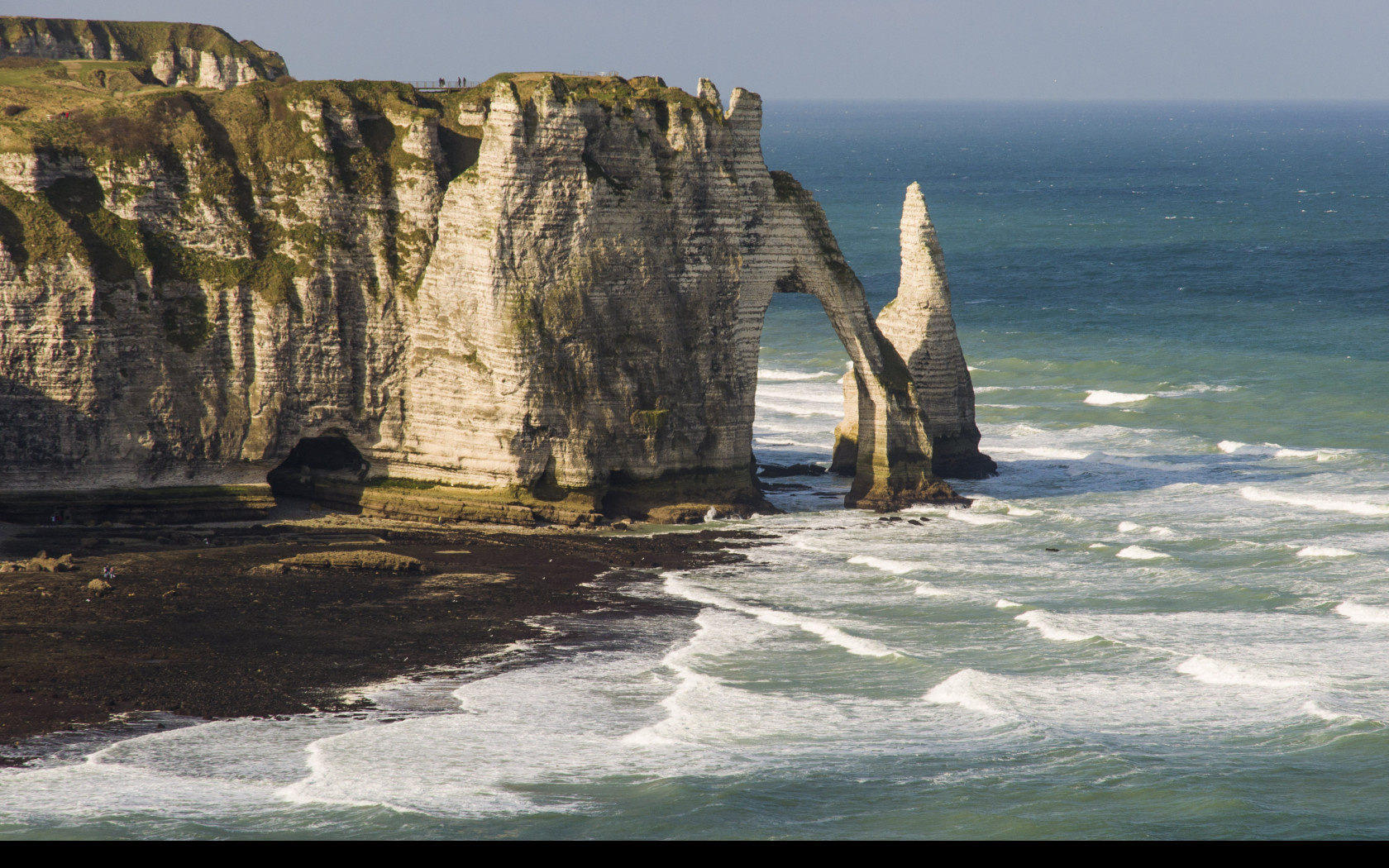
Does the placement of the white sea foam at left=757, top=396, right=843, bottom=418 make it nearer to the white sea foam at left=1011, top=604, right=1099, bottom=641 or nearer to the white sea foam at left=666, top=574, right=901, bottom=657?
the white sea foam at left=666, top=574, right=901, bottom=657

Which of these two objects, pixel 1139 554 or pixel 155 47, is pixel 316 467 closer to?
pixel 1139 554

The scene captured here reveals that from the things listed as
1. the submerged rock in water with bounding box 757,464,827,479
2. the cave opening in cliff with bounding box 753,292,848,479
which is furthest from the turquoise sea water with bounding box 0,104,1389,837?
the submerged rock in water with bounding box 757,464,827,479

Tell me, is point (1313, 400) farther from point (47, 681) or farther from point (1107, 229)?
point (1107, 229)

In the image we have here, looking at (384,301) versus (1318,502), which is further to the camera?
(1318,502)

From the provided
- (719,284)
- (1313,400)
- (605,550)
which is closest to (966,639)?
(605,550)

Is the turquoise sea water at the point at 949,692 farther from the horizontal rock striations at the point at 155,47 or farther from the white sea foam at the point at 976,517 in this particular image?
the horizontal rock striations at the point at 155,47

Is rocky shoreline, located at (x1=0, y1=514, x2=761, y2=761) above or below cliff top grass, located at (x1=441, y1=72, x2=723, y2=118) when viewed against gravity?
below

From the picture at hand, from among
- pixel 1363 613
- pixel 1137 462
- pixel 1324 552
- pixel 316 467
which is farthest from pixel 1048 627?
pixel 316 467
